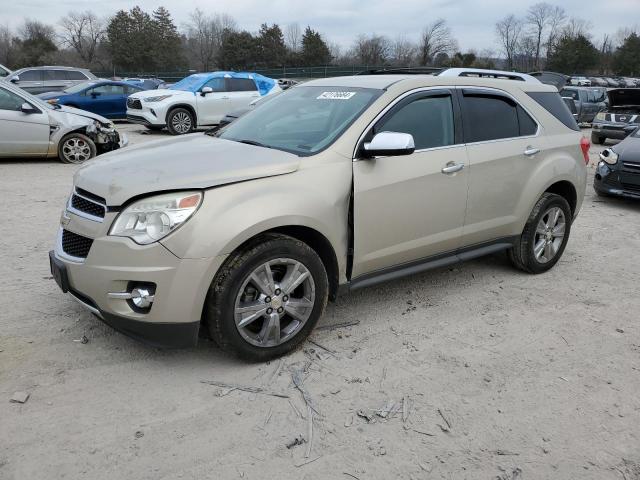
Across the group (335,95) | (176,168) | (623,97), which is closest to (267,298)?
(176,168)

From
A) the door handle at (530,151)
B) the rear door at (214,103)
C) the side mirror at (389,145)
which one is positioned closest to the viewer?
the side mirror at (389,145)

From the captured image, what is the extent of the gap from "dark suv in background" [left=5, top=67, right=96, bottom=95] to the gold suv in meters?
17.3

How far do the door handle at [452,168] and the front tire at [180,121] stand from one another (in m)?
12.2

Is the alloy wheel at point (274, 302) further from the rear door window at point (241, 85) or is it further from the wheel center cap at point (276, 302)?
the rear door window at point (241, 85)

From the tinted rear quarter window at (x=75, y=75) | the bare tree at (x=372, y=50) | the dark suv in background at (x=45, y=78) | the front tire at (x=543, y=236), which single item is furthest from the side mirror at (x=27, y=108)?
the bare tree at (x=372, y=50)

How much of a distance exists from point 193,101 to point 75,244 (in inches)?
505

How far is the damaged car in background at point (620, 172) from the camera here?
8320 mm

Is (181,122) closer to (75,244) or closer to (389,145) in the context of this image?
(75,244)

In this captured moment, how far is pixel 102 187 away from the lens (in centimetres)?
314

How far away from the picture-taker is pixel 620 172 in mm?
8477

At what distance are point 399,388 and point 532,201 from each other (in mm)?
2454

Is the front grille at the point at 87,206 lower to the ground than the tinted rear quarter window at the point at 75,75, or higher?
lower

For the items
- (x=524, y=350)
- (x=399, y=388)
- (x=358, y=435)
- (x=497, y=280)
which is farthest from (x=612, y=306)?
(x=358, y=435)

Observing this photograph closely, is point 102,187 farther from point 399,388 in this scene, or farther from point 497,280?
point 497,280
